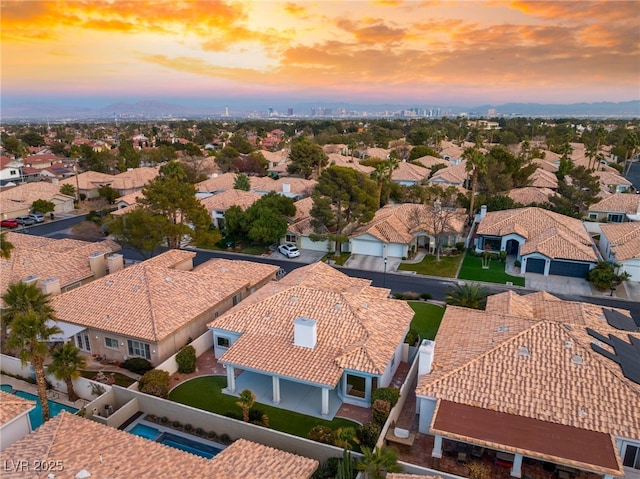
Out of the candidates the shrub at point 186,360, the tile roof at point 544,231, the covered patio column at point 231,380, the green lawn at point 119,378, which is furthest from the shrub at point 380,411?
the tile roof at point 544,231

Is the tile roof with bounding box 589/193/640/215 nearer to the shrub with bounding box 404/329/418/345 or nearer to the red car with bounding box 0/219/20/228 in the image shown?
the shrub with bounding box 404/329/418/345

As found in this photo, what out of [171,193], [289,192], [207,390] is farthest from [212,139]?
[207,390]

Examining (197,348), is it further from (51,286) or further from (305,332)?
(51,286)

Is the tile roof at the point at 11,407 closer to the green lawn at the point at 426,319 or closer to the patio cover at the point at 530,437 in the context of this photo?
the patio cover at the point at 530,437

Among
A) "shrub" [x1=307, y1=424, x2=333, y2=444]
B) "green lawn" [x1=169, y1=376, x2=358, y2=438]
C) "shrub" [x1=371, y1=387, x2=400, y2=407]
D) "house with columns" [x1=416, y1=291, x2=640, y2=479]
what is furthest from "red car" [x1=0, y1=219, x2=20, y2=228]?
"house with columns" [x1=416, y1=291, x2=640, y2=479]

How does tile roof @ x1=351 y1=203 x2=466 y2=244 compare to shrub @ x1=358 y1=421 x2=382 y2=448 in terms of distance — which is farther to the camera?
tile roof @ x1=351 y1=203 x2=466 y2=244

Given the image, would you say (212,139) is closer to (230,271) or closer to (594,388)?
(230,271)

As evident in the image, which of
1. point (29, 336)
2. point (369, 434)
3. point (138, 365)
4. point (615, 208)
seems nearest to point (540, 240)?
point (615, 208)
